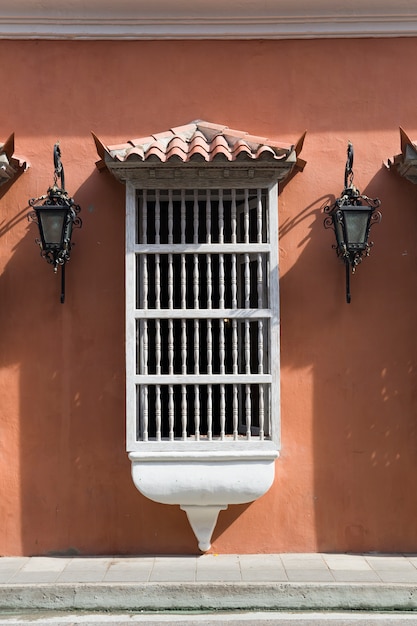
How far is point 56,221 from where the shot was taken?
5.40 meters

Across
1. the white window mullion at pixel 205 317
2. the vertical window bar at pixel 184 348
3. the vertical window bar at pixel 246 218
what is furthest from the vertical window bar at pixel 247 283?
the vertical window bar at pixel 184 348

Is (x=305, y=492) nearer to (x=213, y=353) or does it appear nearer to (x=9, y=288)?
(x=213, y=353)

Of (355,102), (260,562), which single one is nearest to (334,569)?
(260,562)

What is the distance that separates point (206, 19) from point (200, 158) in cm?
152

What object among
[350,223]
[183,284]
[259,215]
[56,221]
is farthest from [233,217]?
[56,221]

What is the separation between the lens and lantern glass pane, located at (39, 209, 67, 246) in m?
5.39

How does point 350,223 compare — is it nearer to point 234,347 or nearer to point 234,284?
point 234,284

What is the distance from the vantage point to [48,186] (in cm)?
586

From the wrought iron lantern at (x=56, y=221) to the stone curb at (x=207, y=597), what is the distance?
2451 mm

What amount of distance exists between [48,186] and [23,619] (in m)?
3.40

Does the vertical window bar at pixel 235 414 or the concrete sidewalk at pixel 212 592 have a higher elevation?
the vertical window bar at pixel 235 414

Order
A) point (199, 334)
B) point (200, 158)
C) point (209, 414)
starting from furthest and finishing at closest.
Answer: point (199, 334) < point (209, 414) < point (200, 158)

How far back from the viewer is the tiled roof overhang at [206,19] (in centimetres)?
584

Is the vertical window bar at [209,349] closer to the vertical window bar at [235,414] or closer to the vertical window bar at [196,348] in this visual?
the vertical window bar at [196,348]
